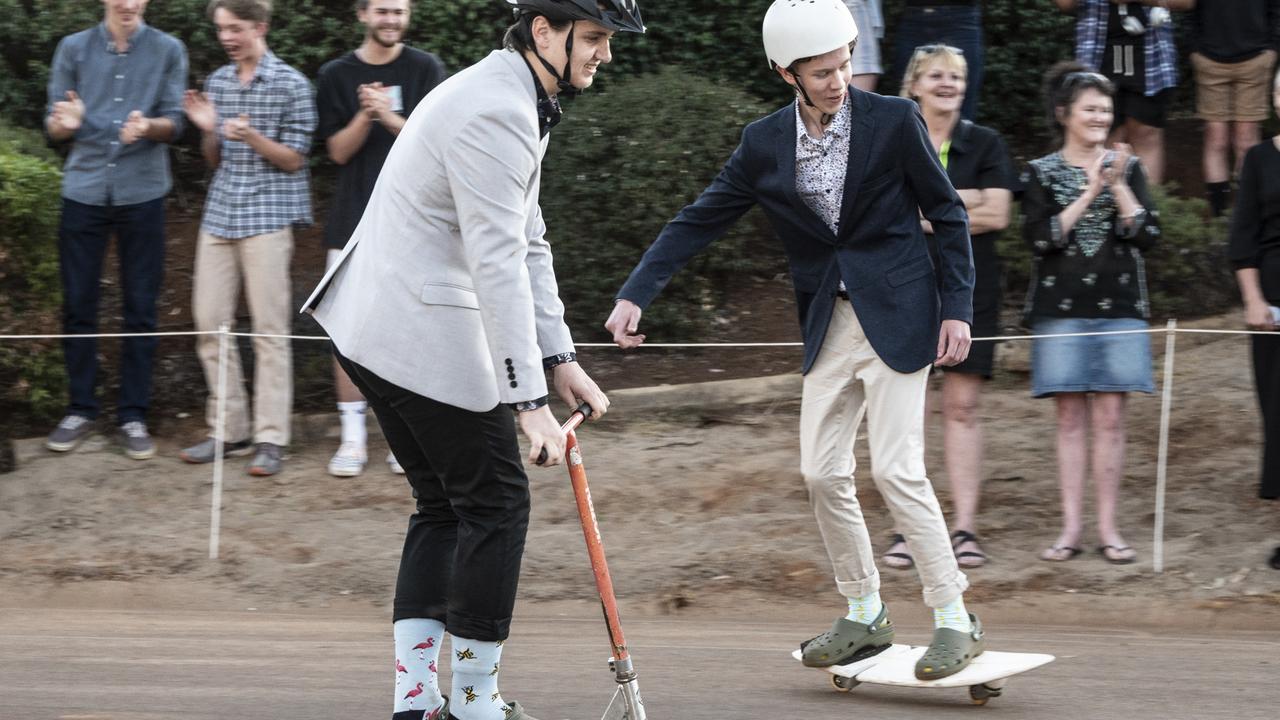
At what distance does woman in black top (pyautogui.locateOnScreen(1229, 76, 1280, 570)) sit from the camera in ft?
22.5

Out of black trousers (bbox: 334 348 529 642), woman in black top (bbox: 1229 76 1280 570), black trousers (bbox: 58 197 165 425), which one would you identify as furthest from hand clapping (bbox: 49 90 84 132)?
woman in black top (bbox: 1229 76 1280 570)

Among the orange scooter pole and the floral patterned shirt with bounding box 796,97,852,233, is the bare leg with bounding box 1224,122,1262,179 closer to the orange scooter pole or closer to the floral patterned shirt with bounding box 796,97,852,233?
the floral patterned shirt with bounding box 796,97,852,233

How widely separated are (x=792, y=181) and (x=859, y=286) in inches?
15.7

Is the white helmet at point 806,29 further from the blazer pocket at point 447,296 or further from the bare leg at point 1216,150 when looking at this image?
the bare leg at point 1216,150

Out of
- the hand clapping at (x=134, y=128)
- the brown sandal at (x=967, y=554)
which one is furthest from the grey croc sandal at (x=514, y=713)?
the hand clapping at (x=134, y=128)

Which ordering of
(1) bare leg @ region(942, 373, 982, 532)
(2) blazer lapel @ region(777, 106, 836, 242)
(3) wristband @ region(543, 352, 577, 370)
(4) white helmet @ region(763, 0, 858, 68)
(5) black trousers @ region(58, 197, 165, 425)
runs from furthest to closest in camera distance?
1. (5) black trousers @ region(58, 197, 165, 425)
2. (1) bare leg @ region(942, 373, 982, 532)
3. (2) blazer lapel @ region(777, 106, 836, 242)
4. (4) white helmet @ region(763, 0, 858, 68)
5. (3) wristband @ region(543, 352, 577, 370)

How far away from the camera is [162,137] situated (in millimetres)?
8188

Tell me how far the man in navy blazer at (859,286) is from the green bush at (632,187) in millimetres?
3755

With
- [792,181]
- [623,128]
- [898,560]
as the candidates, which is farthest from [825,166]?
[623,128]

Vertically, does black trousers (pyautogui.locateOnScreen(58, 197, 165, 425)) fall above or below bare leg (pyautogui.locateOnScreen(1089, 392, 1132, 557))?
above

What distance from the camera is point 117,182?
818cm

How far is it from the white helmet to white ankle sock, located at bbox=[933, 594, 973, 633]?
5.87ft

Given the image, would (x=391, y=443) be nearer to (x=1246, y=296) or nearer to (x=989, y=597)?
(x=989, y=597)

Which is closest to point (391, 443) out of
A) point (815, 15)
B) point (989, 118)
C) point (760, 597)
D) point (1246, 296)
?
point (815, 15)
